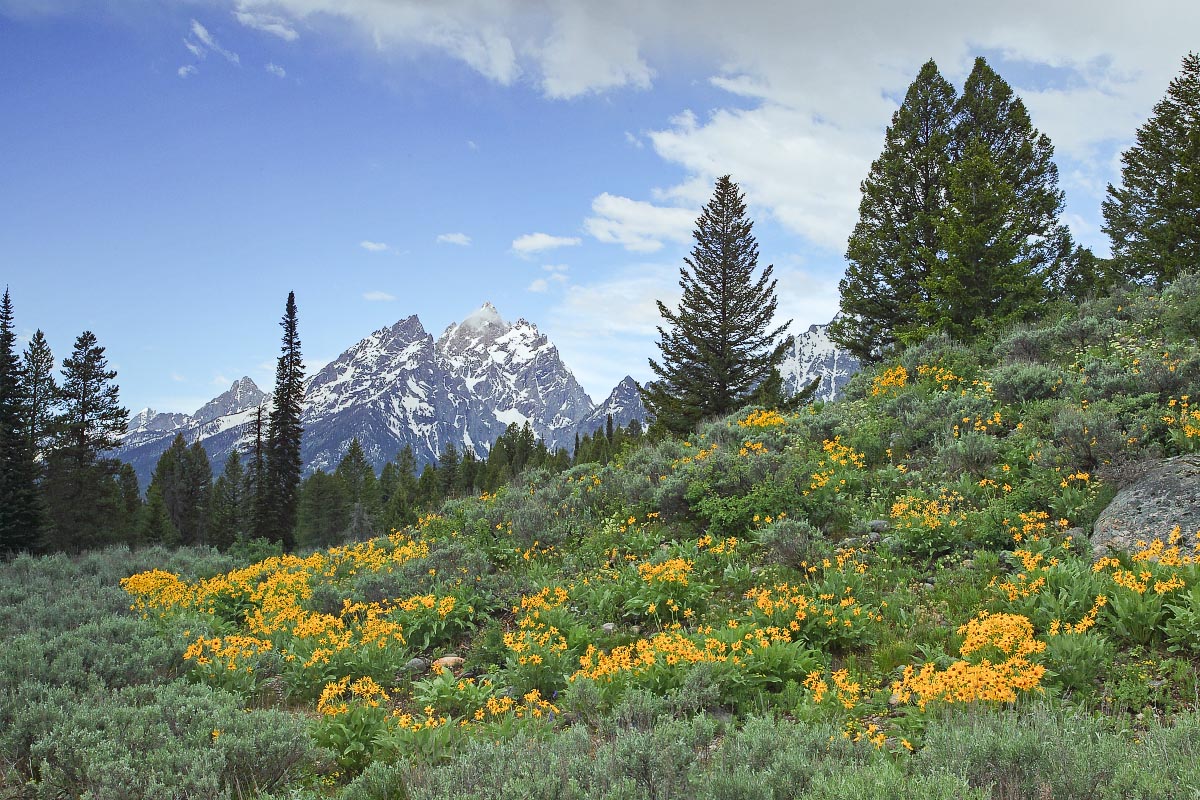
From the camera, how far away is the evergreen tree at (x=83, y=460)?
121ft

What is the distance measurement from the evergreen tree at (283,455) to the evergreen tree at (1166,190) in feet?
154

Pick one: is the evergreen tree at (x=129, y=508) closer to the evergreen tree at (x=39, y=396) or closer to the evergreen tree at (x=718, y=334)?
the evergreen tree at (x=39, y=396)

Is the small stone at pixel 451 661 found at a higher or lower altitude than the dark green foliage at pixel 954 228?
lower

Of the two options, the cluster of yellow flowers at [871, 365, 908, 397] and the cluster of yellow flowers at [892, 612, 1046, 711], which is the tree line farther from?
the cluster of yellow flowers at [892, 612, 1046, 711]

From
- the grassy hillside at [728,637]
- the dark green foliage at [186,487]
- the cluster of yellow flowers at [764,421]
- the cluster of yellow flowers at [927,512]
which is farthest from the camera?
the dark green foliage at [186,487]

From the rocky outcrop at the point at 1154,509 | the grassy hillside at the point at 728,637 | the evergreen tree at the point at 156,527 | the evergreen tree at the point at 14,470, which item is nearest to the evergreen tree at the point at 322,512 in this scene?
the evergreen tree at the point at 156,527

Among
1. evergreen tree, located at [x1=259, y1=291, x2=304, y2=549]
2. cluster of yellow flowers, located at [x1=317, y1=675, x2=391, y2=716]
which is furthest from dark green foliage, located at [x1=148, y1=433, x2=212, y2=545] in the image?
cluster of yellow flowers, located at [x1=317, y1=675, x2=391, y2=716]

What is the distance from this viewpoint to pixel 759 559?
26.9ft

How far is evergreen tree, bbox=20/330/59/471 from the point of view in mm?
36500

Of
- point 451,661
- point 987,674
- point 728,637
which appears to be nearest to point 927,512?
point 728,637

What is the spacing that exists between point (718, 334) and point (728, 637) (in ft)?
70.3

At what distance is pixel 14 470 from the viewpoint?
102 ft

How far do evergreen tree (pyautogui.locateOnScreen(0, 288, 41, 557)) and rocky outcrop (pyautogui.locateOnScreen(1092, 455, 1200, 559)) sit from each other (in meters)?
40.4

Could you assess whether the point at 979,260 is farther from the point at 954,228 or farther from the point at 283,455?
the point at 283,455
